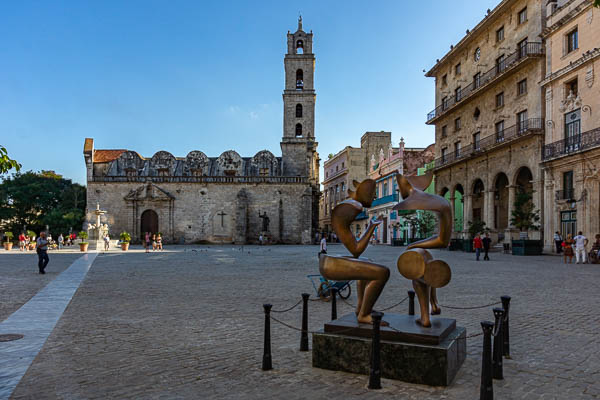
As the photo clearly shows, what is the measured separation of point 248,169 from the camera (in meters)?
46.8

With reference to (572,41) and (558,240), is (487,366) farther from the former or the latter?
(572,41)

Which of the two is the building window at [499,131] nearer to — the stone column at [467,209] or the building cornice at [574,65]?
the building cornice at [574,65]

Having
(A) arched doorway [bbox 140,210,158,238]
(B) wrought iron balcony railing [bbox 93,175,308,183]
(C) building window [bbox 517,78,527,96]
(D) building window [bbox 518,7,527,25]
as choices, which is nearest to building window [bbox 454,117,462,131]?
(C) building window [bbox 517,78,527,96]

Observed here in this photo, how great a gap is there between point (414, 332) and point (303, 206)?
127 ft

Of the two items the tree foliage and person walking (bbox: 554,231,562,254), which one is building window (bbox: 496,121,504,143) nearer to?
person walking (bbox: 554,231,562,254)

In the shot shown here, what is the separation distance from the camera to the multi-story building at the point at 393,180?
145 feet

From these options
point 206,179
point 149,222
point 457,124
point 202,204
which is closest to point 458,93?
point 457,124

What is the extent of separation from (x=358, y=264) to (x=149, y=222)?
4070 cm

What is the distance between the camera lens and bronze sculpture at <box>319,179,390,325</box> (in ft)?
16.7

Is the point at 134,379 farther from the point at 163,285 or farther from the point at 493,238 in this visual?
the point at 493,238

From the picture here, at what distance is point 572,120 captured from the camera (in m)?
24.4

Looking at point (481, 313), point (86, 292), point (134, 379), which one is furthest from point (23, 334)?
point (481, 313)

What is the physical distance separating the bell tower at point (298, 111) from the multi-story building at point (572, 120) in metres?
23.6

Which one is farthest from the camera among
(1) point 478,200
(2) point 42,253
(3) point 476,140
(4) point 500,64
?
(1) point 478,200
